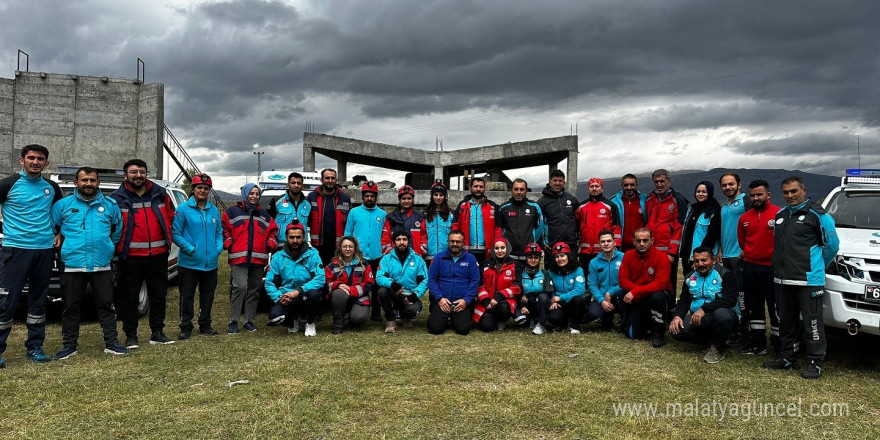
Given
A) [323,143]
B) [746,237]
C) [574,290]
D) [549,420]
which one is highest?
[323,143]

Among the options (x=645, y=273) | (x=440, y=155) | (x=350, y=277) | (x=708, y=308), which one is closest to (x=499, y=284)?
(x=645, y=273)

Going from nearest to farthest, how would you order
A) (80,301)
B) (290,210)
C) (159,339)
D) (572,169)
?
(80,301), (159,339), (290,210), (572,169)

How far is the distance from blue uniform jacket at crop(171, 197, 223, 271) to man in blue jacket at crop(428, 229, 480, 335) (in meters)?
2.74

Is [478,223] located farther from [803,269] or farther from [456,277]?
[803,269]

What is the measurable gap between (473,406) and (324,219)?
168 inches

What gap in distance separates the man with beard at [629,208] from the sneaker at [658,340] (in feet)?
5.33

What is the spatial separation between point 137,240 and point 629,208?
622cm

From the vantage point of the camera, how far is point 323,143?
1164 inches

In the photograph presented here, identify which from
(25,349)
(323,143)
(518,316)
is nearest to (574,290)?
(518,316)

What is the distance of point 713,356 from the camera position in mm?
5707

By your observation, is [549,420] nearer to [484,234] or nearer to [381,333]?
[381,333]

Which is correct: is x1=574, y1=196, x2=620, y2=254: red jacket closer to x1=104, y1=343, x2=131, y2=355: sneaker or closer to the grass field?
the grass field

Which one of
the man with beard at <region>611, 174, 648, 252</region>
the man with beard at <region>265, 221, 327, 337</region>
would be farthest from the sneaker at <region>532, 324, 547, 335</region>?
the man with beard at <region>265, 221, 327, 337</region>

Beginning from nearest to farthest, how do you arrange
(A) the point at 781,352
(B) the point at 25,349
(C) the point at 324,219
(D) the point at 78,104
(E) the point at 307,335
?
Answer: (A) the point at 781,352
(B) the point at 25,349
(E) the point at 307,335
(C) the point at 324,219
(D) the point at 78,104
